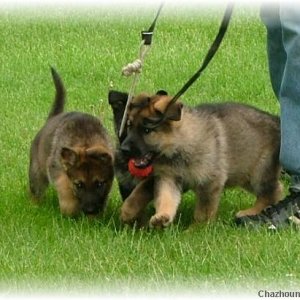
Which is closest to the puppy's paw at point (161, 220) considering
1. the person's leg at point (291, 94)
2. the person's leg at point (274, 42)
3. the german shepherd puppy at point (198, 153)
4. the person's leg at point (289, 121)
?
the german shepherd puppy at point (198, 153)

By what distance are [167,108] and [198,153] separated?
0.39m

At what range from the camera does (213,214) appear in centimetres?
621

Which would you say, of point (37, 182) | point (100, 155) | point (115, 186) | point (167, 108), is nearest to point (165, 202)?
point (167, 108)

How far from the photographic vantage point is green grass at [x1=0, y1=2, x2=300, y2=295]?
5.12m

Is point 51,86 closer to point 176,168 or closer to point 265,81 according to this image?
point 265,81

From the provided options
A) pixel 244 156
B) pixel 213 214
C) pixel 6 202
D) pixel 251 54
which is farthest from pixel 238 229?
pixel 251 54

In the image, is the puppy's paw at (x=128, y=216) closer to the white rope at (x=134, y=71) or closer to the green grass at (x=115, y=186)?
the green grass at (x=115, y=186)

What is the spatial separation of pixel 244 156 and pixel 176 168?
24.4 inches

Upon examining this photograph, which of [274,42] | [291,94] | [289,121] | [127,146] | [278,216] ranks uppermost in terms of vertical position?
[274,42]

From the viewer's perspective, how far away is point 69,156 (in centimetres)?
670

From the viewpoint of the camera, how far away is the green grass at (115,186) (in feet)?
16.8

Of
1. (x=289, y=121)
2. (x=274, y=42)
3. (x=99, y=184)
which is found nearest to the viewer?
(x=289, y=121)

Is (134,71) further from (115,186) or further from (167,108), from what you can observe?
(115,186)

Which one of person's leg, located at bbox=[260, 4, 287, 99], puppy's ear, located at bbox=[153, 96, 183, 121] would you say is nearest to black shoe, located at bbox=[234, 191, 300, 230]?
puppy's ear, located at bbox=[153, 96, 183, 121]
